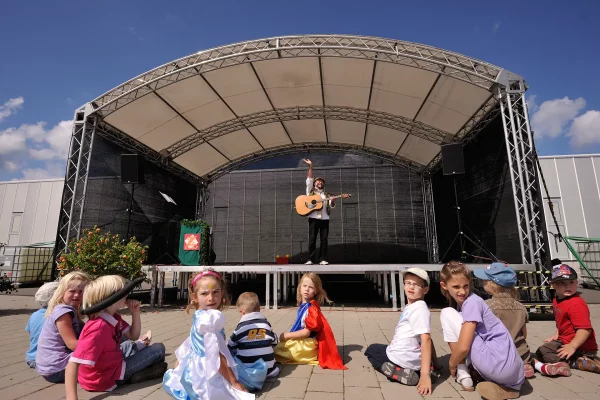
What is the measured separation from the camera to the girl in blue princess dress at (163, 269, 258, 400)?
1844 millimetres

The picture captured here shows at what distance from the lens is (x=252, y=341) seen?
2.39 meters

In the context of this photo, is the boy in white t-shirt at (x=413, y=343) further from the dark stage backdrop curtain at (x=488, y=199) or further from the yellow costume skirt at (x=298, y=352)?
the dark stage backdrop curtain at (x=488, y=199)

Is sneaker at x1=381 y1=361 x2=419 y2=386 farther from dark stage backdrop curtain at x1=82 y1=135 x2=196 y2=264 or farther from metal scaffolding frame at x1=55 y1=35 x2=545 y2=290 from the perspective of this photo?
dark stage backdrop curtain at x1=82 y1=135 x2=196 y2=264

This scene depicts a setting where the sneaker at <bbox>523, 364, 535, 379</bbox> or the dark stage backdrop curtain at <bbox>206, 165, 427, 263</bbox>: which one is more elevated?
the dark stage backdrop curtain at <bbox>206, 165, 427, 263</bbox>

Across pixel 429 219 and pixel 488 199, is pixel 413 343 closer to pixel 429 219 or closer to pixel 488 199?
pixel 488 199

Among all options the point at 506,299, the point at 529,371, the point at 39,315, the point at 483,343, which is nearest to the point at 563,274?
the point at 506,299

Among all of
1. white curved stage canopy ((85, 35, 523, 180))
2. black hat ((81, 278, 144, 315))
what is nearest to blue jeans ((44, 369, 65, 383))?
black hat ((81, 278, 144, 315))

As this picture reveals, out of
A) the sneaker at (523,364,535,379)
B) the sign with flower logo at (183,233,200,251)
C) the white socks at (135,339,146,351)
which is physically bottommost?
the sneaker at (523,364,535,379)

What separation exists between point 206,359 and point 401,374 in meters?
1.48

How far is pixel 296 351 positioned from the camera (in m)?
2.90

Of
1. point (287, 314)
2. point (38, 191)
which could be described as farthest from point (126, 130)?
point (38, 191)

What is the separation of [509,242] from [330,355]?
6.03 meters

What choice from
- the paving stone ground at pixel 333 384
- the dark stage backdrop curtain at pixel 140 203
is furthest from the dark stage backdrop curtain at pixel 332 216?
the paving stone ground at pixel 333 384

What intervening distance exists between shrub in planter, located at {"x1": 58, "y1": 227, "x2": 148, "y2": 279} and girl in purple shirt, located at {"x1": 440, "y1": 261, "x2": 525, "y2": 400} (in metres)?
5.63
